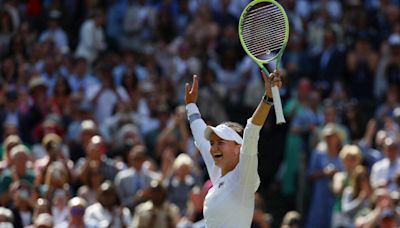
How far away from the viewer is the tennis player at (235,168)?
7.46 m

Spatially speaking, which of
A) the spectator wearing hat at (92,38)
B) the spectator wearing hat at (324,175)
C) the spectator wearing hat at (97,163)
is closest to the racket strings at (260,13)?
the spectator wearing hat at (97,163)

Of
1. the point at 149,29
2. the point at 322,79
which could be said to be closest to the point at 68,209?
the point at 322,79

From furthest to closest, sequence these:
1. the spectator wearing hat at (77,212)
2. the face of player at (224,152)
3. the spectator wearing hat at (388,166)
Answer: the spectator wearing hat at (388,166) < the spectator wearing hat at (77,212) < the face of player at (224,152)

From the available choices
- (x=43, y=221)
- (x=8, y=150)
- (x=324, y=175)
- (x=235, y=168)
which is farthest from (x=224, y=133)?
(x=324, y=175)

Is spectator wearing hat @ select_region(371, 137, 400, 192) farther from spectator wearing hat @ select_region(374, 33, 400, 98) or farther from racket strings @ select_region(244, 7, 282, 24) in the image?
racket strings @ select_region(244, 7, 282, 24)

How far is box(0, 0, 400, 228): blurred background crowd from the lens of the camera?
13156 mm

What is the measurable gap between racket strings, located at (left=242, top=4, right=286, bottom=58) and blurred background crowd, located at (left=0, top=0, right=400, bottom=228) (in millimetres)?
4371

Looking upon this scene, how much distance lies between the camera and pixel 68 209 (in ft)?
40.9

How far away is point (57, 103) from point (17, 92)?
59 centimetres

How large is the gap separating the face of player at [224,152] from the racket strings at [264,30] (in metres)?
0.61

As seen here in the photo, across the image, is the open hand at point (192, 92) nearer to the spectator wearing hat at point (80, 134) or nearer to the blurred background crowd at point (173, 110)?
the blurred background crowd at point (173, 110)

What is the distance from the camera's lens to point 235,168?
787 centimetres

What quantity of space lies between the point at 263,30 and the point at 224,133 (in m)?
0.73

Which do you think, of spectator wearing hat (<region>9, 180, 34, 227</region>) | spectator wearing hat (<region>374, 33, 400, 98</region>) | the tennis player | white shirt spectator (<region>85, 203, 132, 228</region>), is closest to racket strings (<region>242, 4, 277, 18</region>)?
the tennis player
